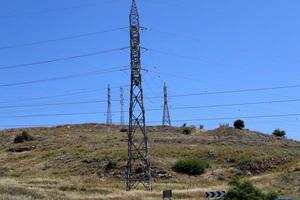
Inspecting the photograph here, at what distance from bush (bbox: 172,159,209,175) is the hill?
37.7 inches

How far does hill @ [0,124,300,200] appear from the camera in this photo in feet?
203

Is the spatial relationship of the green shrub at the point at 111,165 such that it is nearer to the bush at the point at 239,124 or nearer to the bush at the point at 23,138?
the bush at the point at 23,138

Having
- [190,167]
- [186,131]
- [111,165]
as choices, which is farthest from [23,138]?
[190,167]

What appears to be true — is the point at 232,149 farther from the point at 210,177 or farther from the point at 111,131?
the point at 111,131

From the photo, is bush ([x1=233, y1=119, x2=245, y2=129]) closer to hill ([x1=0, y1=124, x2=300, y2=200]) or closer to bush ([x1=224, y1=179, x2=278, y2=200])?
hill ([x1=0, y1=124, x2=300, y2=200])

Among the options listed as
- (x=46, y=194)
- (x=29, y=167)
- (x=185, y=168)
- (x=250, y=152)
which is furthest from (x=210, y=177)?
(x=46, y=194)

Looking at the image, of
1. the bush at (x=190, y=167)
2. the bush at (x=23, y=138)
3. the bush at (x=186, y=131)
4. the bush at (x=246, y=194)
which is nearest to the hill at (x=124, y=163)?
the bush at (x=190, y=167)

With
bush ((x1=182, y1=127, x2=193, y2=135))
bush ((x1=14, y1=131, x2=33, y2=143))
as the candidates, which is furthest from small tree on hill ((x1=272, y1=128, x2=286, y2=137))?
bush ((x1=14, y1=131, x2=33, y2=143))

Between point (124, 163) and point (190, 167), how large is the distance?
887cm

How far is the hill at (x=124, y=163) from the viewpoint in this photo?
6174 cm

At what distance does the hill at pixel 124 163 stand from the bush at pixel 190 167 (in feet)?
3.14

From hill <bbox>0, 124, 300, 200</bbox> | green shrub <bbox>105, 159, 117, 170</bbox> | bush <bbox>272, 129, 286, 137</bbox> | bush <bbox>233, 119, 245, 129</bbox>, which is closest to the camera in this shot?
hill <bbox>0, 124, 300, 200</bbox>

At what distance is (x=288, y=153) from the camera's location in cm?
9225

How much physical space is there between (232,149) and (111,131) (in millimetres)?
38870
